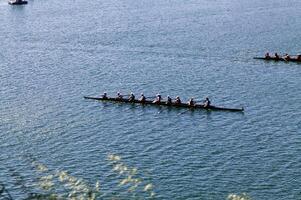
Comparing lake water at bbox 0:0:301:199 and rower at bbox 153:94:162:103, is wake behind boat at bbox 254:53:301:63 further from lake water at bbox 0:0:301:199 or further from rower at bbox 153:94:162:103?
rower at bbox 153:94:162:103

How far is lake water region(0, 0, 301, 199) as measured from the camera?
36438mm

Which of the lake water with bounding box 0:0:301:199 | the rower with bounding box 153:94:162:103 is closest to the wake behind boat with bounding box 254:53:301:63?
the lake water with bounding box 0:0:301:199

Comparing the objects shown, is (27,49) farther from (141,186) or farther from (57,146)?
(141,186)

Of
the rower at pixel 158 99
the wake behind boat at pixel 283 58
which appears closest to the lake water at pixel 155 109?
the rower at pixel 158 99

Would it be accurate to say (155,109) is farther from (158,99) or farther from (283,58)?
(283,58)

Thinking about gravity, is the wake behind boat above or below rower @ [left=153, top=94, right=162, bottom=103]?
above

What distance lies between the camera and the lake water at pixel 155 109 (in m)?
36.4

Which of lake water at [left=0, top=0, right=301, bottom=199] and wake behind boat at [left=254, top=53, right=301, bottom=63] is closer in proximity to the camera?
lake water at [left=0, top=0, right=301, bottom=199]

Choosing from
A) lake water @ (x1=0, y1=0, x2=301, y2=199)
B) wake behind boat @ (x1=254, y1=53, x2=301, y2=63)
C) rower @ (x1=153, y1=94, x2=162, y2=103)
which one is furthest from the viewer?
wake behind boat @ (x1=254, y1=53, x2=301, y2=63)

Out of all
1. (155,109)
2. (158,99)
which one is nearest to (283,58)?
(158,99)

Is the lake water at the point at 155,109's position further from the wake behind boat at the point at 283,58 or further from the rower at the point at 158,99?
the wake behind boat at the point at 283,58

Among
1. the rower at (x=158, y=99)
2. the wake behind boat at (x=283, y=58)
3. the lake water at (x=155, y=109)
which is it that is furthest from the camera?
the wake behind boat at (x=283, y=58)

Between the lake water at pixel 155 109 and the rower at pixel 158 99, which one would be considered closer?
the lake water at pixel 155 109

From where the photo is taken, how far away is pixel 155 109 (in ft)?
169
